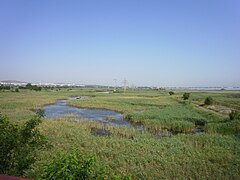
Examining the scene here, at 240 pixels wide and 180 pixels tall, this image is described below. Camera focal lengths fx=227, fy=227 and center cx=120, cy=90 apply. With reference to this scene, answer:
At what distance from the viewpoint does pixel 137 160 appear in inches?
435

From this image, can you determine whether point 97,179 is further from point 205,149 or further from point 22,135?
point 205,149

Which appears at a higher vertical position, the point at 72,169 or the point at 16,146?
the point at 72,169

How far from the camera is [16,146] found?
7.15 m

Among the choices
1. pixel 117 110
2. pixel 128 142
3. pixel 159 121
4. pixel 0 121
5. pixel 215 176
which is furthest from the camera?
pixel 117 110

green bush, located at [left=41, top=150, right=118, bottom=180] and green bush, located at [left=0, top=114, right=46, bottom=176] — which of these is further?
green bush, located at [left=0, top=114, right=46, bottom=176]

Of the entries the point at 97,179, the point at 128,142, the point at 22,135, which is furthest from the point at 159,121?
the point at 97,179

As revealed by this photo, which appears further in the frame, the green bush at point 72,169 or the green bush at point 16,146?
the green bush at point 16,146

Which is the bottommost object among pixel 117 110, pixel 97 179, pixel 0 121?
pixel 117 110

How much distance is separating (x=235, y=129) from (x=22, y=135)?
17546mm

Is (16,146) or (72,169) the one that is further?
(16,146)

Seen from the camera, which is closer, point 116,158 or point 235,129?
point 116,158

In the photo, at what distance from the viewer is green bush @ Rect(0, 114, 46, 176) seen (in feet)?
22.7

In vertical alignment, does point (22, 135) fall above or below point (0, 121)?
below

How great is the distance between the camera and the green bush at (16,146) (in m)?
6.93
